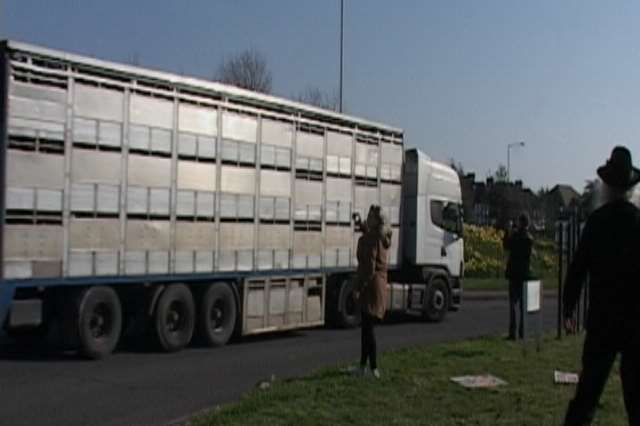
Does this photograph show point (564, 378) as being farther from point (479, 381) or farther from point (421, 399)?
point (421, 399)

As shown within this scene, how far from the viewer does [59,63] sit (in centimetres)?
1449

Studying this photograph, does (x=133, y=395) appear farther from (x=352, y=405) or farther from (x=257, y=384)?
(x=352, y=405)

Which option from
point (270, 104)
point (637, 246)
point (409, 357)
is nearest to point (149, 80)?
point (270, 104)

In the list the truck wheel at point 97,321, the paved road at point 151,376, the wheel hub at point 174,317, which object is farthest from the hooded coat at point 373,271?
the wheel hub at point 174,317

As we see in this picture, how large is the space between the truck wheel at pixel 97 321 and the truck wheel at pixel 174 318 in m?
0.79

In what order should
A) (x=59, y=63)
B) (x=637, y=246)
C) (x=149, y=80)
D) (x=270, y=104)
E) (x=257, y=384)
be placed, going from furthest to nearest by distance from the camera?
(x=270, y=104)
(x=149, y=80)
(x=59, y=63)
(x=257, y=384)
(x=637, y=246)

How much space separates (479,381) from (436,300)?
11.7 metres

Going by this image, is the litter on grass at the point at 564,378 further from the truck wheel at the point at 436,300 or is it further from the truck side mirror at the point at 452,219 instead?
the truck side mirror at the point at 452,219

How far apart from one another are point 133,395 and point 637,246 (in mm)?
6558

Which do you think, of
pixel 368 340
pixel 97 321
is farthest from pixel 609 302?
pixel 97 321

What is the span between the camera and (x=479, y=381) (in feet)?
40.8

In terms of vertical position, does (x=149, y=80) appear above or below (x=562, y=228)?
above

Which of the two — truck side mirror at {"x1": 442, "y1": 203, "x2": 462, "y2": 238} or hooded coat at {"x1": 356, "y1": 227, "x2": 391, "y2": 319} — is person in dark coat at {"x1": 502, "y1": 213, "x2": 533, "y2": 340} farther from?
hooded coat at {"x1": 356, "y1": 227, "x2": 391, "y2": 319}

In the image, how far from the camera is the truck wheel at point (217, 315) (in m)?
17.5
